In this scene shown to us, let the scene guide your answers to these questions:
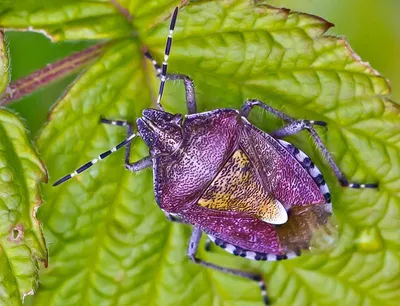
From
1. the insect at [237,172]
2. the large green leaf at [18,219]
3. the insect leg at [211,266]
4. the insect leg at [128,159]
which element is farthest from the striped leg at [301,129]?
the large green leaf at [18,219]

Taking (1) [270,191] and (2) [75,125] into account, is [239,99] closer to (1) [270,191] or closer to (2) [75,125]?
(1) [270,191]

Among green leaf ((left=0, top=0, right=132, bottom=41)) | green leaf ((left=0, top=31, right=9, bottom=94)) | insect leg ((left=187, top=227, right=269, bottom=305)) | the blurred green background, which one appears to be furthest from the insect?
the blurred green background

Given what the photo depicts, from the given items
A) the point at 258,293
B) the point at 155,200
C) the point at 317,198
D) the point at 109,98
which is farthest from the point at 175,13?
the point at 258,293

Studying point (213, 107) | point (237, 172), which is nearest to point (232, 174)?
point (237, 172)

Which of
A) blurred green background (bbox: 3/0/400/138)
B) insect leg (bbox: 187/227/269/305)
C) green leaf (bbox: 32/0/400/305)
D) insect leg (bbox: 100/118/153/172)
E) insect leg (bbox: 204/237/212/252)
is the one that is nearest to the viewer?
green leaf (bbox: 32/0/400/305)

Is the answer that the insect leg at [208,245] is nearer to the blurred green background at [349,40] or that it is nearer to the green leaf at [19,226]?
the green leaf at [19,226]

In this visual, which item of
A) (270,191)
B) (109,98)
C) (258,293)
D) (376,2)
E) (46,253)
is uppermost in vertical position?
(376,2)

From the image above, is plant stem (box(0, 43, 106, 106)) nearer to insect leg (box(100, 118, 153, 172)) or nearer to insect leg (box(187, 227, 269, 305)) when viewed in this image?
insect leg (box(100, 118, 153, 172))
